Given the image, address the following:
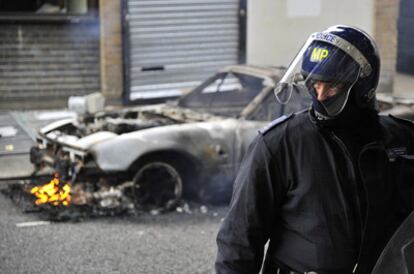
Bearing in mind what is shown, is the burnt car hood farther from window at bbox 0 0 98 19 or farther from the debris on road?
window at bbox 0 0 98 19

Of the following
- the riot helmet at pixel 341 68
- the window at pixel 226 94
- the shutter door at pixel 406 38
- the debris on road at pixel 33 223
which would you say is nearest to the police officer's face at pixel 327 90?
the riot helmet at pixel 341 68

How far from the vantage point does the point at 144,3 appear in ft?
40.2

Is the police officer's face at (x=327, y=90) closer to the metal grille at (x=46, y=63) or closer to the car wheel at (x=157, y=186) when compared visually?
the car wheel at (x=157, y=186)

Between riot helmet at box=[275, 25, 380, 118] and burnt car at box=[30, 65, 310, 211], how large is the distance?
4.56m

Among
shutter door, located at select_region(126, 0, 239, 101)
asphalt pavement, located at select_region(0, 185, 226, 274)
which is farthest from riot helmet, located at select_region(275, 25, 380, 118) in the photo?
shutter door, located at select_region(126, 0, 239, 101)

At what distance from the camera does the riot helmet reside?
278 centimetres

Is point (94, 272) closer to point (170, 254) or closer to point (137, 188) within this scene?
point (170, 254)

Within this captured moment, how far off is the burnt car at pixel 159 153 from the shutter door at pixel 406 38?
Answer: 9.26m

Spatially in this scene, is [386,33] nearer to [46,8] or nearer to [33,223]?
[46,8]

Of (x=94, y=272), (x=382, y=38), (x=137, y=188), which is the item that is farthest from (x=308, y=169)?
(x=382, y=38)

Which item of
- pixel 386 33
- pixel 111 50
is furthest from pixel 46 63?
A: pixel 386 33

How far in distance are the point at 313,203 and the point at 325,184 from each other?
76 millimetres

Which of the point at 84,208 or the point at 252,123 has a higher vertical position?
the point at 252,123

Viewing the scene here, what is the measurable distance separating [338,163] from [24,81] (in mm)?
9996
